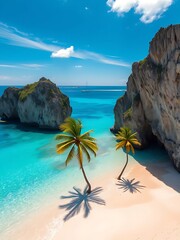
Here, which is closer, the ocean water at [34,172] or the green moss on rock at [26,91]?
the ocean water at [34,172]

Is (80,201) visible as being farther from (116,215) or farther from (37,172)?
(37,172)

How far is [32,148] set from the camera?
41.6 meters

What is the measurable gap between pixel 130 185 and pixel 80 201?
23.7 ft

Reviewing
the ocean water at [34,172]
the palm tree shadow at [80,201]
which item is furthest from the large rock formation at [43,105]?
the palm tree shadow at [80,201]

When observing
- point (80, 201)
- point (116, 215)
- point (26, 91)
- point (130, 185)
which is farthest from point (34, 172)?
point (26, 91)

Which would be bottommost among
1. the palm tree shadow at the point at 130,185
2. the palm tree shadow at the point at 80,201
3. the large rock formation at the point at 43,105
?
the palm tree shadow at the point at 80,201

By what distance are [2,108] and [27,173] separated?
165ft

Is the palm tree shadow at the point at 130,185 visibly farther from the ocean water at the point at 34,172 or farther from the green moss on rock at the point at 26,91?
the green moss on rock at the point at 26,91

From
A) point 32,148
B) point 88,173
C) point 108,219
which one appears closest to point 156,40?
point 88,173

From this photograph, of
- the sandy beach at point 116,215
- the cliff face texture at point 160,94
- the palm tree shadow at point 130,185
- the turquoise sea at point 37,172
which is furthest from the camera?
the cliff face texture at point 160,94

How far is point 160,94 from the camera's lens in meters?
27.3

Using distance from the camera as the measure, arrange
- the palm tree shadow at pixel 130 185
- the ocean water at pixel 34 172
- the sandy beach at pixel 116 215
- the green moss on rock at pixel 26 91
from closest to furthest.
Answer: the sandy beach at pixel 116 215 < the ocean water at pixel 34 172 < the palm tree shadow at pixel 130 185 < the green moss on rock at pixel 26 91

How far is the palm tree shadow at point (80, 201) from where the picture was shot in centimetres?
1908

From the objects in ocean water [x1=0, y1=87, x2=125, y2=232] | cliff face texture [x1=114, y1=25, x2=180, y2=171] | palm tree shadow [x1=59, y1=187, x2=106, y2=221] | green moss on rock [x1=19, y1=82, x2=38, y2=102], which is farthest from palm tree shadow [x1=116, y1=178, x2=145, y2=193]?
green moss on rock [x1=19, y1=82, x2=38, y2=102]
